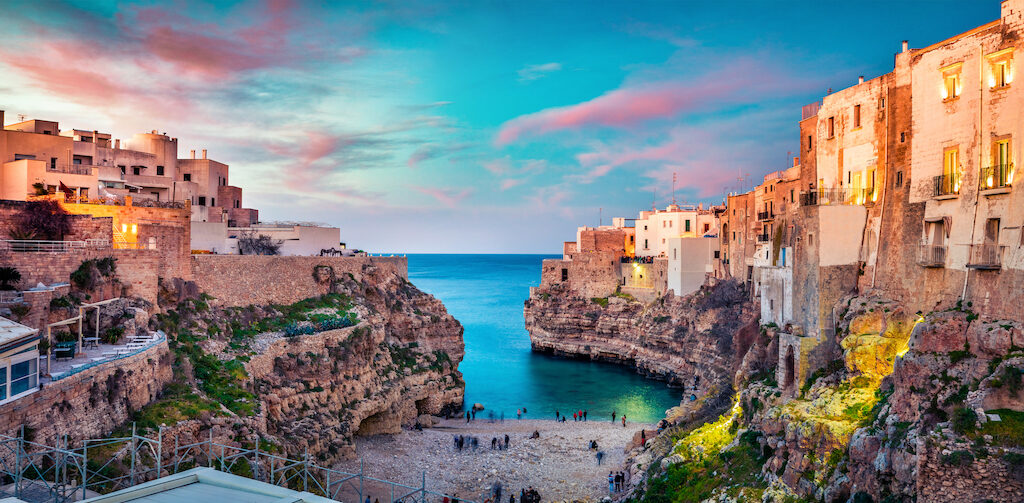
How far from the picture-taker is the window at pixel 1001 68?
725 inches

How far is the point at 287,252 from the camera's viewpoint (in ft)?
141

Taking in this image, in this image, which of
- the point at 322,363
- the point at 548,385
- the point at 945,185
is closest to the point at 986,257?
the point at 945,185

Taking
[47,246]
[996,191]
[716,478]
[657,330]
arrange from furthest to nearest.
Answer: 1. [657,330]
2. [47,246]
3. [716,478]
4. [996,191]

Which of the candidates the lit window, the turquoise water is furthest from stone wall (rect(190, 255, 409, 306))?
the lit window

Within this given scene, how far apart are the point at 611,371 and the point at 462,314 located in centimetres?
6307

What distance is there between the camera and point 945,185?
67.7 feet

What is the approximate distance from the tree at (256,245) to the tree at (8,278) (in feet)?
65.1

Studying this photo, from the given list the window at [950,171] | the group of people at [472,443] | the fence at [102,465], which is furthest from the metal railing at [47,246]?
the window at [950,171]

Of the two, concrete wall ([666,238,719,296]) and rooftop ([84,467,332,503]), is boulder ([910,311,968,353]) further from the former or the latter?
concrete wall ([666,238,719,296])

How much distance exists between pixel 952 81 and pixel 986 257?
20.3ft

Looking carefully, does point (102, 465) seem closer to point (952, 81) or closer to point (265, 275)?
point (265, 275)

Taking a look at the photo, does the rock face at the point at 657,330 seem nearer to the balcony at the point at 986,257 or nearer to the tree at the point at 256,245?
the balcony at the point at 986,257

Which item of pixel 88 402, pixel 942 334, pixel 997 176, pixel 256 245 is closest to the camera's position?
pixel 88 402

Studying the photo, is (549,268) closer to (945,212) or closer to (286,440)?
(286,440)
